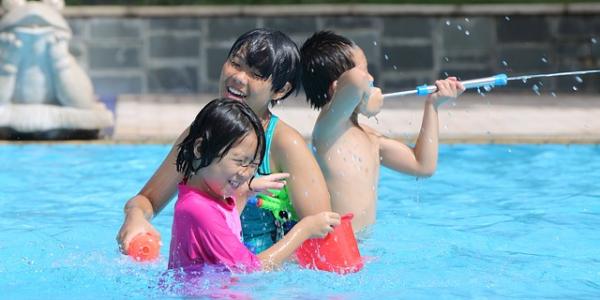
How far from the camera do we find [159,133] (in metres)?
8.17

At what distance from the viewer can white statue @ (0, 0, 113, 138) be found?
8078 mm

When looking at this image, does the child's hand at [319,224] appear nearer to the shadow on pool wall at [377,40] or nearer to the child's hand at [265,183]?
the child's hand at [265,183]

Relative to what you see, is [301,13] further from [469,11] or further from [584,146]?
A: [584,146]

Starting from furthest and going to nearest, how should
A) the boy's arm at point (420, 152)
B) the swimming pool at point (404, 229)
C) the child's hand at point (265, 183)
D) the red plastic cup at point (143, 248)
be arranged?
the boy's arm at point (420, 152), the swimming pool at point (404, 229), the child's hand at point (265, 183), the red plastic cup at point (143, 248)

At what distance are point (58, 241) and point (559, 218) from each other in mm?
2413

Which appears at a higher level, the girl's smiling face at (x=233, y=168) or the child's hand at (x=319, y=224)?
the girl's smiling face at (x=233, y=168)

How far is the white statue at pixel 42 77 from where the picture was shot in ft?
26.5

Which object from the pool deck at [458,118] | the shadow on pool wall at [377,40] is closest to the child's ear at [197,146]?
the pool deck at [458,118]

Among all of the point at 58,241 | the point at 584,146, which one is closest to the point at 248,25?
the point at 584,146

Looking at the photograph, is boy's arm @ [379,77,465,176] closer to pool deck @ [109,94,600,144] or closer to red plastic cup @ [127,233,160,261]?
red plastic cup @ [127,233,160,261]

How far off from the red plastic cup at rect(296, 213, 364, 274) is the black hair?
45 cm

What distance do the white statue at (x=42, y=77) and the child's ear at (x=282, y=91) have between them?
400 cm

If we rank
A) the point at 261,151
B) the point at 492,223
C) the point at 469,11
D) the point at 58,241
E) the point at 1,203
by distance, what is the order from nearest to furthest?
the point at 261,151
the point at 58,241
the point at 492,223
the point at 1,203
the point at 469,11

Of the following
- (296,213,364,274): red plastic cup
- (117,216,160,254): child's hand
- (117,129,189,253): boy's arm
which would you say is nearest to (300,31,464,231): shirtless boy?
(296,213,364,274): red plastic cup
